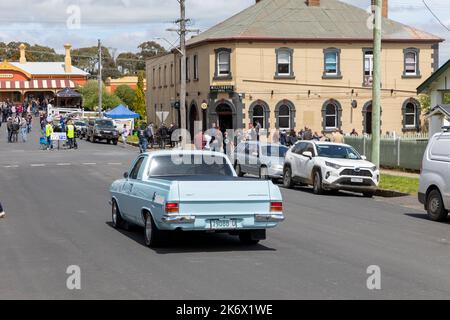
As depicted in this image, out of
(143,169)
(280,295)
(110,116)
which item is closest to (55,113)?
(110,116)

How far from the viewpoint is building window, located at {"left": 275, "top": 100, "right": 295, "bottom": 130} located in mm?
57094

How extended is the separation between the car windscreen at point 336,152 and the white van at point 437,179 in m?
6.80

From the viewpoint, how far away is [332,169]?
2438 centimetres

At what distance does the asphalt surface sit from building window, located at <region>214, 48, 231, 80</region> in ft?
117

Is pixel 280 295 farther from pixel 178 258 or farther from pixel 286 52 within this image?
pixel 286 52

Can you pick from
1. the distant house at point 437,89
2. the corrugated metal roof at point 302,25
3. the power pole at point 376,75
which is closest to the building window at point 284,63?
the corrugated metal roof at point 302,25

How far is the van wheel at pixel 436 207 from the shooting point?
58.9ft

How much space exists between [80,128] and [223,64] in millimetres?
16051

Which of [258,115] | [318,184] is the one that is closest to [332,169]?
[318,184]

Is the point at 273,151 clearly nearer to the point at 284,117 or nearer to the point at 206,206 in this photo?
the point at 206,206

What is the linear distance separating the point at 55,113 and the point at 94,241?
221 feet

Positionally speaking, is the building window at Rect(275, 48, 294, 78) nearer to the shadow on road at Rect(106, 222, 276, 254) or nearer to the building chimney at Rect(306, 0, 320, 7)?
the building chimney at Rect(306, 0, 320, 7)

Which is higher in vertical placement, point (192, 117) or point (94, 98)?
point (94, 98)

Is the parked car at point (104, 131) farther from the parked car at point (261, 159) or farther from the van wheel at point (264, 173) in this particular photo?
the van wheel at point (264, 173)
